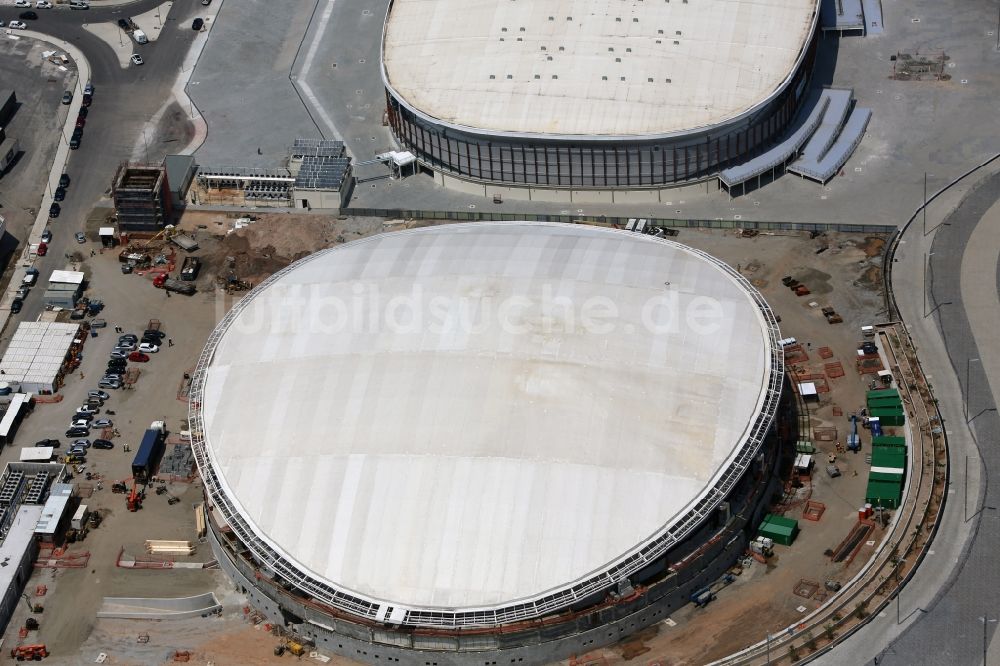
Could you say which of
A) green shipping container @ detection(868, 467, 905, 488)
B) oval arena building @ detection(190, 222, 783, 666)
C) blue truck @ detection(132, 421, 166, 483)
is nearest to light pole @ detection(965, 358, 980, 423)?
green shipping container @ detection(868, 467, 905, 488)

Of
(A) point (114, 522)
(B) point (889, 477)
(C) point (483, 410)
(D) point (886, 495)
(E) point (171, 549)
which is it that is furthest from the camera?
(A) point (114, 522)

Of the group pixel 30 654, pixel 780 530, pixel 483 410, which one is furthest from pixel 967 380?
pixel 30 654

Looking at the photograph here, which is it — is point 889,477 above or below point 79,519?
above

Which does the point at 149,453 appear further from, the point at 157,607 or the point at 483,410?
the point at 483,410

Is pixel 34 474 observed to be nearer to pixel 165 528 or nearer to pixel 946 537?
pixel 165 528

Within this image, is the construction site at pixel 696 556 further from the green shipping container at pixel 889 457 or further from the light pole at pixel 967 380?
the light pole at pixel 967 380

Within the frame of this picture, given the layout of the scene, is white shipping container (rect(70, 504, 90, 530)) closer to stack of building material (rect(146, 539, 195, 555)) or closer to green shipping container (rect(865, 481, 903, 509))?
stack of building material (rect(146, 539, 195, 555))

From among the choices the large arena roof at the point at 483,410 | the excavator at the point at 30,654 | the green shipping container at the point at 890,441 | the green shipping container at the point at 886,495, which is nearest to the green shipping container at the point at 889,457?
the green shipping container at the point at 890,441

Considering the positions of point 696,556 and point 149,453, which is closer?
point 696,556
